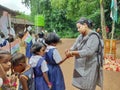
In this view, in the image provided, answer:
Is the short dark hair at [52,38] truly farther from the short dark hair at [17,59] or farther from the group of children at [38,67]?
the short dark hair at [17,59]

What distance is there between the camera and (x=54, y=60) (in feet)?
17.1

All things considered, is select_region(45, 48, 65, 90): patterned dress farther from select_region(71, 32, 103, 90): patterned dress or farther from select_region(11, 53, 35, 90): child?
select_region(11, 53, 35, 90): child

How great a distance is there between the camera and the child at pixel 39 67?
466 centimetres

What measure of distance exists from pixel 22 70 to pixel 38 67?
2.17ft

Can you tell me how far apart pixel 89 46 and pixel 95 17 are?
17.4 m

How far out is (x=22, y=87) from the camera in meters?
4.16

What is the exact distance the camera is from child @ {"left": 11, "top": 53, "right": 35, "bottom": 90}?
3.89 metres

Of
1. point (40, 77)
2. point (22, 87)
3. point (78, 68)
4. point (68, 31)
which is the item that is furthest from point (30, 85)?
point (68, 31)

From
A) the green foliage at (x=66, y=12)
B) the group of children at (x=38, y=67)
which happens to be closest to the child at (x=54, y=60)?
the group of children at (x=38, y=67)

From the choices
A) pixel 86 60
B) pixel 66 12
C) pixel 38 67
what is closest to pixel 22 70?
pixel 38 67

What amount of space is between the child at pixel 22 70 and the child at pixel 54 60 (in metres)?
1.06

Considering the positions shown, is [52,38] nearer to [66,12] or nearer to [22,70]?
[22,70]

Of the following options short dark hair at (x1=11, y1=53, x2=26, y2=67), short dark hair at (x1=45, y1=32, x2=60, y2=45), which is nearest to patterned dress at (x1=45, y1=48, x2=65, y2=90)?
short dark hair at (x1=45, y1=32, x2=60, y2=45)

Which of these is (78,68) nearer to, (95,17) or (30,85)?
(30,85)
